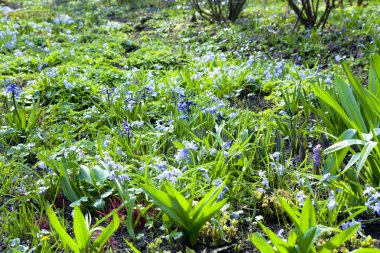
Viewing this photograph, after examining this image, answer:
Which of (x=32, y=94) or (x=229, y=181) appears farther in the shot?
(x=32, y=94)

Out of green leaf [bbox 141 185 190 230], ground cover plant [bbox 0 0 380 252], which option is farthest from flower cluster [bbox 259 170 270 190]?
green leaf [bbox 141 185 190 230]

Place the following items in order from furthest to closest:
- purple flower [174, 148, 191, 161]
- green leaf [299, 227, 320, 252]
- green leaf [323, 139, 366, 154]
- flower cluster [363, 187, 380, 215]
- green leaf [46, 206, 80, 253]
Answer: purple flower [174, 148, 191, 161], green leaf [323, 139, 366, 154], flower cluster [363, 187, 380, 215], green leaf [46, 206, 80, 253], green leaf [299, 227, 320, 252]

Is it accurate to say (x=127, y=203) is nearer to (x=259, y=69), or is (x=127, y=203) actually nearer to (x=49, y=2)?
(x=259, y=69)

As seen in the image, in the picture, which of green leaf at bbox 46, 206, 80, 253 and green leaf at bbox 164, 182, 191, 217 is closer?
green leaf at bbox 46, 206, 80, 253

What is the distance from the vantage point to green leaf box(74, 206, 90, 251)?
219 centimetres

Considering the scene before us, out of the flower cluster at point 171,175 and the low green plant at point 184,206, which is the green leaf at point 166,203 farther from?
the flower cluster at point 171,175

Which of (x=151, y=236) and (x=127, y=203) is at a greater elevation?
(x=127, y=203)

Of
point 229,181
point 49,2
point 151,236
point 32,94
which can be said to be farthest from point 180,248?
point 49,2

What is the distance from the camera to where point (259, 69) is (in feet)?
16.4

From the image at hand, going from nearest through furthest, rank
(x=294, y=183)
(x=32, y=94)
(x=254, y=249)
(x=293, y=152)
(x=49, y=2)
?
(x=254, y=249) < (x=294, y=183) < (x=293, y=152) < (x=32, y=94) < (x=49, y=2)

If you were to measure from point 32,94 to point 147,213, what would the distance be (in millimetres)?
2382

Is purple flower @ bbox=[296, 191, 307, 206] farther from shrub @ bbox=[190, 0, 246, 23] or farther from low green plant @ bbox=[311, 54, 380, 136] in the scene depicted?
shrub @ bbox=[190, 0, 246, 23]

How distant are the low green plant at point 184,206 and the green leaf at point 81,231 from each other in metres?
0.31

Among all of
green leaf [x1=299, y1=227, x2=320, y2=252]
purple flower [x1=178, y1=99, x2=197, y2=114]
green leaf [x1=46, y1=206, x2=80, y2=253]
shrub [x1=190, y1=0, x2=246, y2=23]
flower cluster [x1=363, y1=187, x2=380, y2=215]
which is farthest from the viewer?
A: shrub [x1=190, y1=0, x2=246, y2=23]
